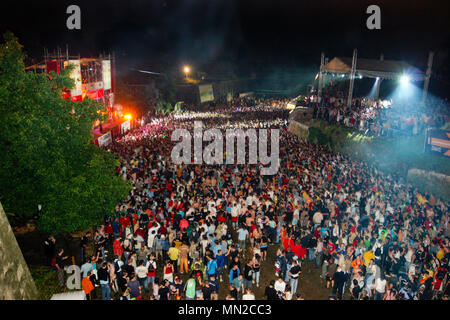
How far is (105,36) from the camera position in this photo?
6569 centimetres

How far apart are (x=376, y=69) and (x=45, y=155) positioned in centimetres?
2635

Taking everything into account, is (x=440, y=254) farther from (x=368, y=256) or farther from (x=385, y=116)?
(x=385, y=116)

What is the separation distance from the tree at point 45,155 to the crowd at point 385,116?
719 inches

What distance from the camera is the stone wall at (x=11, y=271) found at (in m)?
5.76

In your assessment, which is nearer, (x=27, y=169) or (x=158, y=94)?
(x=27, y=169)

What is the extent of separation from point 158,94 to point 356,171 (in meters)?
39.0

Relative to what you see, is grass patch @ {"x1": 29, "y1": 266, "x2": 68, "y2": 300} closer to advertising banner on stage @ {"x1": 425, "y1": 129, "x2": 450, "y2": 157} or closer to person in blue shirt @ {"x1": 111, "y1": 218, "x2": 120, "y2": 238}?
person in blue shirt @ {"x1": 111, "y1": 218, "x2": 120, "y2": 238}

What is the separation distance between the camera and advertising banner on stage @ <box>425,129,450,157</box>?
54.3 ft

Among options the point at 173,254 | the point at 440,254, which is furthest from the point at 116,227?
the point at 440,254

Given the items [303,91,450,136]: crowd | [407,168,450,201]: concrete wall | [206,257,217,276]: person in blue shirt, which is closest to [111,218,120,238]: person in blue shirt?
[206,257,217,276]: person in blue shirt

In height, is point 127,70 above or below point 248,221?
above
